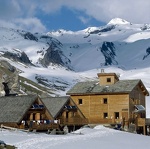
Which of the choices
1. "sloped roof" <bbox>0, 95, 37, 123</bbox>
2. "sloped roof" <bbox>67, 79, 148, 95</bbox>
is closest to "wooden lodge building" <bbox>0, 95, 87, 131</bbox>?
"sloped roof" <bbox>0, 95, 37, 123</bbox>

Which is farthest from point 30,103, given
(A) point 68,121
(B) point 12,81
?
(B) point 12,81

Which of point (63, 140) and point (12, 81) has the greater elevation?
point (12, 81)

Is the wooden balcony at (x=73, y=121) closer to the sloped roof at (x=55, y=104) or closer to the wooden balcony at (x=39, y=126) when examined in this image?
the sloped roof at (x=55, y=104)

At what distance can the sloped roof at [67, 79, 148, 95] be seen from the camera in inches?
2867

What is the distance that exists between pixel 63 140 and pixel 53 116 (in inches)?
891

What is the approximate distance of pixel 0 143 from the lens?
126ft

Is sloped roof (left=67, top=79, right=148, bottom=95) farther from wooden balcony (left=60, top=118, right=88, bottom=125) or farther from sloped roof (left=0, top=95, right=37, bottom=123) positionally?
sloped roof (left=0, top=95, right=37, bottom=123)

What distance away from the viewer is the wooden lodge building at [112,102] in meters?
71.8

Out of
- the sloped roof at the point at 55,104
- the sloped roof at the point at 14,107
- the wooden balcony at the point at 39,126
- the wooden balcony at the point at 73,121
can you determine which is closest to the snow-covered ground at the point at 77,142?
the wooden balcony at the point at 39,126

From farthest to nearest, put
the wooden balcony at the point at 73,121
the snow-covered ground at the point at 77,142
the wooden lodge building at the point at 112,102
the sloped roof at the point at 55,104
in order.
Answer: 1. the wooden lodge building at the point at 112,102
2. the sloped roof at the point at 55,104
3. the wooden balcony at the point at 73,121
4. the snow-covered ground at the point at 77,142

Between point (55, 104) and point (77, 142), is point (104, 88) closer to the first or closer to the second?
point (55, 104)

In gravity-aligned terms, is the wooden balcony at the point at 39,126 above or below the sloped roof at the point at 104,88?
below

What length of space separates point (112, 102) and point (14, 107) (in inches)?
724

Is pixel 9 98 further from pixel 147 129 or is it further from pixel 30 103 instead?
pixel 147 129
